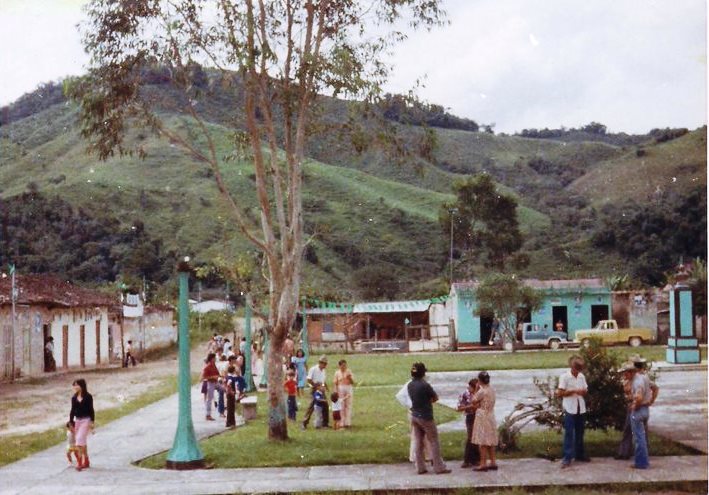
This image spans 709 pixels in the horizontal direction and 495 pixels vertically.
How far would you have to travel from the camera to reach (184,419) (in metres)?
12.9

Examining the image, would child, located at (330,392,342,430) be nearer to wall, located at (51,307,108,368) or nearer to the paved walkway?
the paved walkway

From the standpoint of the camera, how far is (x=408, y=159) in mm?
15406

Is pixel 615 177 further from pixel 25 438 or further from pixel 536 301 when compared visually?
pixel 25 438

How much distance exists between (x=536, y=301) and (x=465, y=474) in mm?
31811

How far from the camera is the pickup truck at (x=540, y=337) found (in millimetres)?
43188

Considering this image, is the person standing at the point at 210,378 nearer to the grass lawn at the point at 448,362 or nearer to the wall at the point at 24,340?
the grass lawn at the point at 448,362

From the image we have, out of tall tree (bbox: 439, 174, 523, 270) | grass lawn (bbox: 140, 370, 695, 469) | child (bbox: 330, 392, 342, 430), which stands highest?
tall tree (bbox: 439, 174, 523, 270)

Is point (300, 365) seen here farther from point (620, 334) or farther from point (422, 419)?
point (620, 334)

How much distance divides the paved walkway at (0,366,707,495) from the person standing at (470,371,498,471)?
0.76 feet

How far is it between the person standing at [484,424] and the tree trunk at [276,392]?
399 centimetres

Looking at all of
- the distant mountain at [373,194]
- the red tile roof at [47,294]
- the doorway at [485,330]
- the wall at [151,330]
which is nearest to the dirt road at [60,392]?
the red tile roof at [47,294]

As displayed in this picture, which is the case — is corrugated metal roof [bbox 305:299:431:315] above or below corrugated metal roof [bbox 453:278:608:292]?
below

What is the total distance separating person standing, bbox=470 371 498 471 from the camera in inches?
451

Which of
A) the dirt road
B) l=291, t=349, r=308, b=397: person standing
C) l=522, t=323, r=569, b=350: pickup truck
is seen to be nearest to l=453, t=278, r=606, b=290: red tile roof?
l=522, t=323, r=569, b=350: pickup truck
